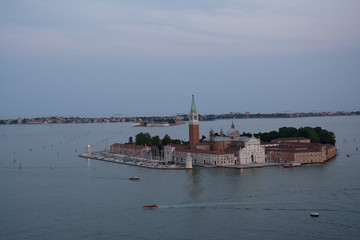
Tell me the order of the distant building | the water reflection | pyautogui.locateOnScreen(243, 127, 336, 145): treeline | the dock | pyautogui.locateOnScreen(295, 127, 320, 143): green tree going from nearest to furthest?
the water reflection, the distant building, the dock, pyautogui.locateOnScreen(243, 127, 336, 145): treeline, pyautogui.locateOnScreen(295, 127, 320, 143): green tree

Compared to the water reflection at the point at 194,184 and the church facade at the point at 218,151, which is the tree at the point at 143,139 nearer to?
the church facade at the point at 218,151

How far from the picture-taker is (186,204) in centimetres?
1318

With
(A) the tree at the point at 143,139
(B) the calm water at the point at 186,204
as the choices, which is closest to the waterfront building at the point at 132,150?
(A) the tree at the point at 143,139

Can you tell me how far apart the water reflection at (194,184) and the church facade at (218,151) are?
1.48 m

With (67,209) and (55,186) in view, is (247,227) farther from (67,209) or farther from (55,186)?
(55,186)

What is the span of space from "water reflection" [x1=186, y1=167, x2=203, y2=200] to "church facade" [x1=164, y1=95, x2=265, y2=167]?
1.48 metres

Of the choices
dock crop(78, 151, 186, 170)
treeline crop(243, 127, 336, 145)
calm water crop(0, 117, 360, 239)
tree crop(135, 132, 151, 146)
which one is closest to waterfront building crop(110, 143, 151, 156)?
dock crop(78, 151, 186, 170)

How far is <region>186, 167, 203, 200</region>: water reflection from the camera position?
48.0ft

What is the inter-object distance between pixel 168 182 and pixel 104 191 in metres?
2.65

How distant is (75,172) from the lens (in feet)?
67.4

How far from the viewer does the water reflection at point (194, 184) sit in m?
14.6

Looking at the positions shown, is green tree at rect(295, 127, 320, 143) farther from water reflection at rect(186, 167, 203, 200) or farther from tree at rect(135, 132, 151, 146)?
water reflection at rect(186, 167, 203, 200)

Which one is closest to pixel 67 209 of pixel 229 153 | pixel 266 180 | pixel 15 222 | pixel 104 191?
pixel 15 222

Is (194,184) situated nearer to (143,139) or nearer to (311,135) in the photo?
(143,139)
